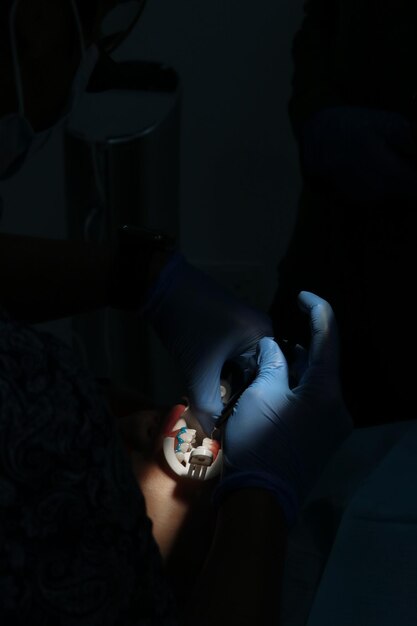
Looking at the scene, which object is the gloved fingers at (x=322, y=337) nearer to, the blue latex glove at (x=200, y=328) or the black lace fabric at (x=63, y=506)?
the blue latex glove at (x=200, y=328)

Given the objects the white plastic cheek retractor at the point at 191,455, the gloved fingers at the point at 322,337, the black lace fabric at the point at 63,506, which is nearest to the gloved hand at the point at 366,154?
the gloved fingers at the point at 322,337

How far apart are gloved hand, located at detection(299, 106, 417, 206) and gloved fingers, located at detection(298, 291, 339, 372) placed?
0.25 m

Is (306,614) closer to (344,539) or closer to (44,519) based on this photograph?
(344,539)

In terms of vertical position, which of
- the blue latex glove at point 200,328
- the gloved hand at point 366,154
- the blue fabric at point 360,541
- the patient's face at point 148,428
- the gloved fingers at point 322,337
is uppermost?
the gloved hand at point 366,154

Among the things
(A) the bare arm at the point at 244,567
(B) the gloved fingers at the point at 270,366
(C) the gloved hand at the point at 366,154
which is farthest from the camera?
(C) the gloved hand at the point at 366,154

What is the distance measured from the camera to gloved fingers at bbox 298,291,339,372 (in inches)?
42.2

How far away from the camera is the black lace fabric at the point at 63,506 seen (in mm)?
604

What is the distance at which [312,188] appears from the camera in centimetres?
136

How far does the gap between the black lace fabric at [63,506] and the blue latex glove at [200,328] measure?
1.63 feet

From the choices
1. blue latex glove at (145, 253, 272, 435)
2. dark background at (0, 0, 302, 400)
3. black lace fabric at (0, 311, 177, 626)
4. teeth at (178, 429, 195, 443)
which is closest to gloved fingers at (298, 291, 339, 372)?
blue latex glove at (145, 253, 272, 435)

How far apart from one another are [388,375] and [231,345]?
0.28 m

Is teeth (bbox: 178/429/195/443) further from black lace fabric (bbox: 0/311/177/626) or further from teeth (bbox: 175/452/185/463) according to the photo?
black lace fabric (bbox: 0/311/177/626)

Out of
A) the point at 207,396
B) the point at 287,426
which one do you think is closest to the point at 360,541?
the point at 287,426

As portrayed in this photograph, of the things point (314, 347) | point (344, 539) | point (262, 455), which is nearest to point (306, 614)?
point (344, 539)
